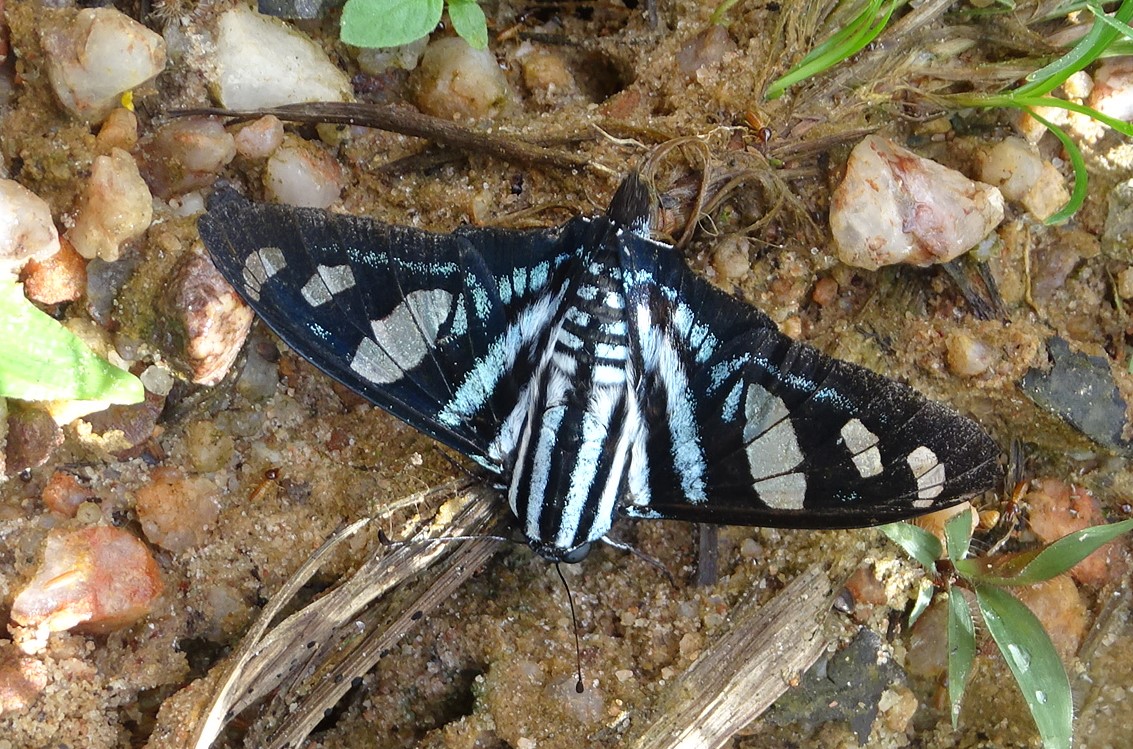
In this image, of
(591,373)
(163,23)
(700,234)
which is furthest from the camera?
(700,234)

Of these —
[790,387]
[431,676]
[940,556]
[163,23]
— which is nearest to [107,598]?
[431,676]

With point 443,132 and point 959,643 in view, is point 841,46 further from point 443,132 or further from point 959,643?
point 959,643

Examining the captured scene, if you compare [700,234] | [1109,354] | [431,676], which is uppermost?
[700,234]

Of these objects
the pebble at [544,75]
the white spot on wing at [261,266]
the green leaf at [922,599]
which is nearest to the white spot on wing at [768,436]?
the green leaf at [922,599]

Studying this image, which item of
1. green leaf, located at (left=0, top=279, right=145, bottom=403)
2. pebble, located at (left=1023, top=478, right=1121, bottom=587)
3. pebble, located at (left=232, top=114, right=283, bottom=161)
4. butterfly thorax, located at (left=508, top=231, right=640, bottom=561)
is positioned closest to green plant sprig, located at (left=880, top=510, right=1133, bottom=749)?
pebble, located at (left=1023, top=478, right=1121, bottom=587)

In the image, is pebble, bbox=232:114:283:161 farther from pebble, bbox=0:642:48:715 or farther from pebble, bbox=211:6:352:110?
pebble, bbox=0:642:48:715

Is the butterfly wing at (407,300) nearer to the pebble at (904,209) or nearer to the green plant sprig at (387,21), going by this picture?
the green plant sprig at (387,21)

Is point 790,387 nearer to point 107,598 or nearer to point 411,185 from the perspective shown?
point 411,185
